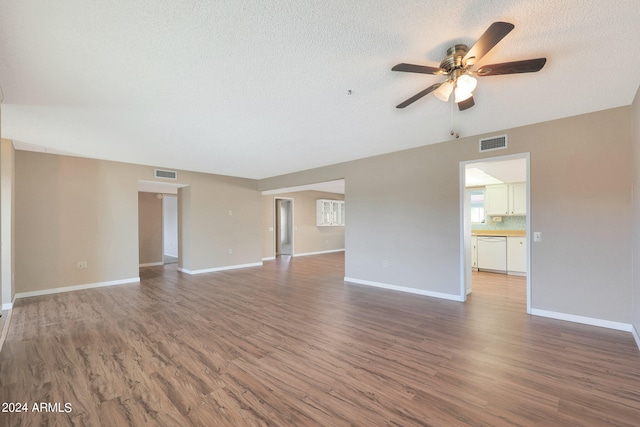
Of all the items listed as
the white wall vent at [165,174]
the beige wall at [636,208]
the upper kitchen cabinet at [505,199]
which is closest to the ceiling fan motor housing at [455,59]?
the beige wall at [636,208]

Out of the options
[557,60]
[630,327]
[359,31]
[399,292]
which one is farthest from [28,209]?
[630,327]

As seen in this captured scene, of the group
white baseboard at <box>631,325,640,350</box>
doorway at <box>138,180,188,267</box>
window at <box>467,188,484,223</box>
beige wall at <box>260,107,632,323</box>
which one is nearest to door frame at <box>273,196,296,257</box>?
doorway at <box>138,180,188,267</box>

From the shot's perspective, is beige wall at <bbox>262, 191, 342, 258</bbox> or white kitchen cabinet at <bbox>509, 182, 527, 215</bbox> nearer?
white kitchen cabinet at <bbox>509, 182, 527, 215</bbox>

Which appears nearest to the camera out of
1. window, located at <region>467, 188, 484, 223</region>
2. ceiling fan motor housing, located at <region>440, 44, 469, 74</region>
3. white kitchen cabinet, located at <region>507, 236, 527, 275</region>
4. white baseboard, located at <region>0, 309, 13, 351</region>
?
ceiling fan motor housing, located at <region>440, 44, 469, 74</region>

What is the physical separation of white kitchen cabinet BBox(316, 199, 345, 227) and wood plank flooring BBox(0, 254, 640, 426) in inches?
237

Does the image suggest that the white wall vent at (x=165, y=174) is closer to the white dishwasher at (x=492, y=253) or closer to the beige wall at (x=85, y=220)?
the beige wall at (x=85, y=220)

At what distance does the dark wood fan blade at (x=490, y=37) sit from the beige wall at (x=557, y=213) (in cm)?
237

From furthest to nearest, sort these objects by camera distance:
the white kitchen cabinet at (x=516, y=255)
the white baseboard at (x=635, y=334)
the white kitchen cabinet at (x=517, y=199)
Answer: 1. the white kitchen cabinet at (x=517, y=199)
2. the white kitchen cabinet at (x=516, y=255)
3. the white baseboard at (x=635, y=334)

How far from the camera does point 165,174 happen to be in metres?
5.91

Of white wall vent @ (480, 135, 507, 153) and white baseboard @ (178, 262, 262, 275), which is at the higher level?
white wall vent @ (480, 135, 507, 153)

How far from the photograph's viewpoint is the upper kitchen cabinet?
6090 mm

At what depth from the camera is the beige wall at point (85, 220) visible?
4.45 m

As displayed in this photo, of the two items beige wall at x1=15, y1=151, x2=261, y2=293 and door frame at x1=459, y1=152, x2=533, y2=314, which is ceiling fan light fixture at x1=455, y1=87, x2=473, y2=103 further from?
beige wall at x1=15, y1=151, x2=261, y2=293

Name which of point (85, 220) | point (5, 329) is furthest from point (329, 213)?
point (5, 329)
